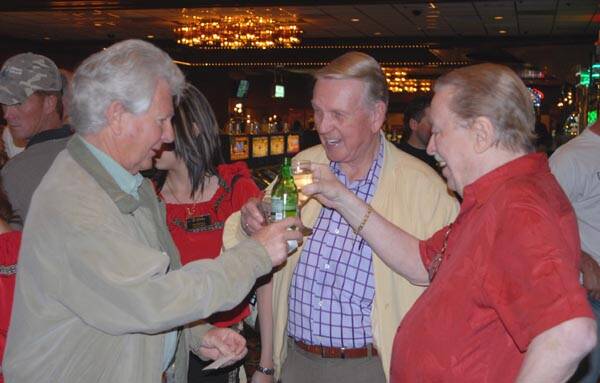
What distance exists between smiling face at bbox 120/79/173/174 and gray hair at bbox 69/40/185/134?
0.02 meters

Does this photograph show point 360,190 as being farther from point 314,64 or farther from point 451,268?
point 314,64

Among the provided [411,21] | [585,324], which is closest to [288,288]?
[585,324]

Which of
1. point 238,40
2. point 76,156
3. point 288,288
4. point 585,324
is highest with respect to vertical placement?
point 238,40

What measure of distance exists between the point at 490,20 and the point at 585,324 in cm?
1473

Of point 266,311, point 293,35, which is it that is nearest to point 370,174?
point 266,311

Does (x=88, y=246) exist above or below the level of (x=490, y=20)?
below

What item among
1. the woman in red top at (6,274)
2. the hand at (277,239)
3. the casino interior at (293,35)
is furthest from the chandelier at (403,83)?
the hand at (277,239)

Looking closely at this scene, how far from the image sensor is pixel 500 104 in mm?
1776

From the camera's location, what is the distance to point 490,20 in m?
15.3

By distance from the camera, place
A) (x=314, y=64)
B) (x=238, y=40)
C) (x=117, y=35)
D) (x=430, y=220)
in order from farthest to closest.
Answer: (x=314, y=64) → (x=117, y=35) → (x=238, y=40) → (x=430, y=220)

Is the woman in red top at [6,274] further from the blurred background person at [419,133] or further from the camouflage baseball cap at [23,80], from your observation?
the blurred background person at [419,133]

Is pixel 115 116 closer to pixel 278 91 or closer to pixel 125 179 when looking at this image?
pixel 125 179

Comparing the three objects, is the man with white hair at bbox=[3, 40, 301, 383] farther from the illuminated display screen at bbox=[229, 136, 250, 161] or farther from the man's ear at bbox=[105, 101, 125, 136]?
the illuminated display screen at bbox=[229, 136, 250, 161]

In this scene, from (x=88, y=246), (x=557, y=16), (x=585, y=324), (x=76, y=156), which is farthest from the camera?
(x=557, y=16)
